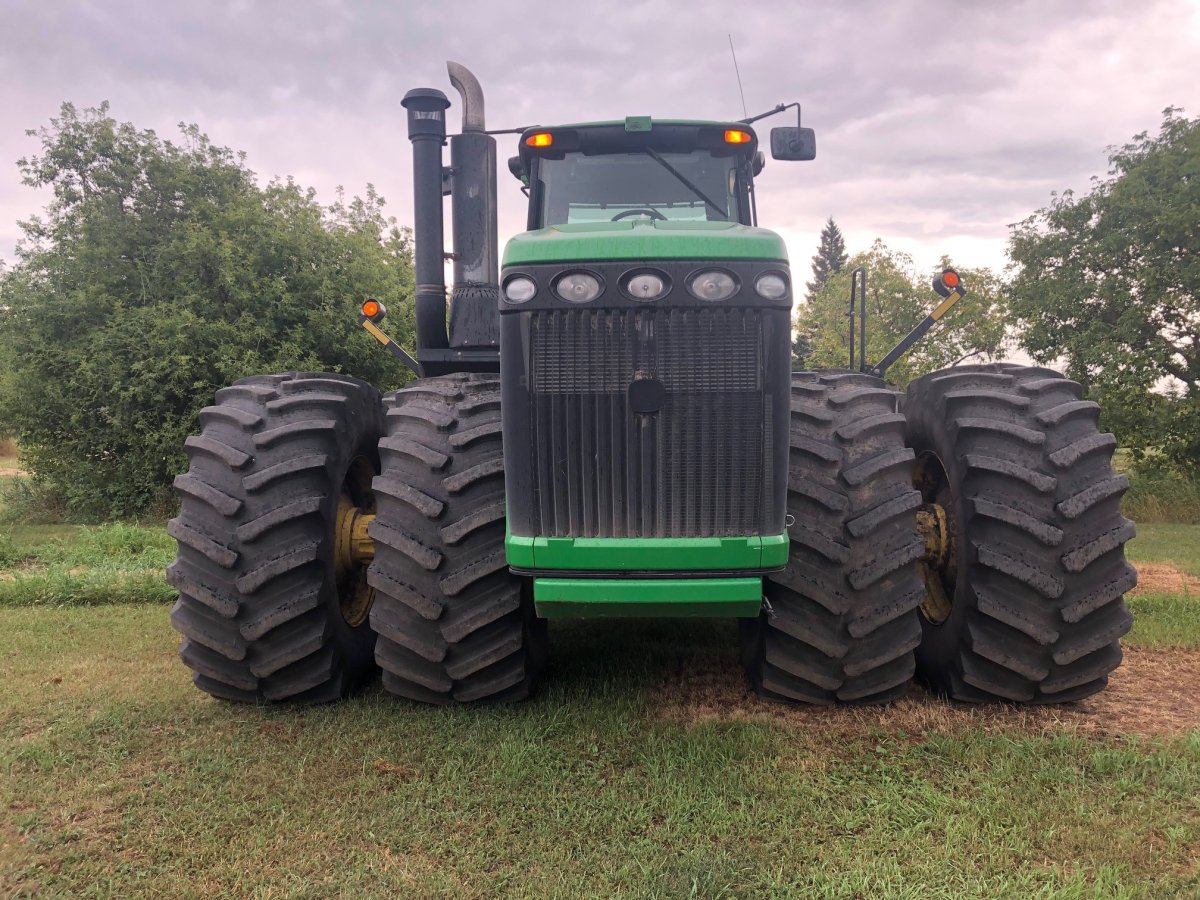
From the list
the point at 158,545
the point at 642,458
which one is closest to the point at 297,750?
the point at 642,458

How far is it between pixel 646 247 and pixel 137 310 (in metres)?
11.6

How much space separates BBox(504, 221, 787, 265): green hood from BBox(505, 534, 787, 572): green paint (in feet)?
3.43

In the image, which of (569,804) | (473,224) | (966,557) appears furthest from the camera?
(473,224)

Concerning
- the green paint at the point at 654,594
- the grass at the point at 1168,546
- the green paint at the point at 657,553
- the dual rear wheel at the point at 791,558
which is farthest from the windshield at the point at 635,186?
the grass at the point at 1168,546

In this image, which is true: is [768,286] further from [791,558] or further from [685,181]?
[685,181]

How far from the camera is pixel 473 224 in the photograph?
455 cm

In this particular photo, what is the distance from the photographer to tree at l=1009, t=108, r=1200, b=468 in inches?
586

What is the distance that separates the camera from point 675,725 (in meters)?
3.53

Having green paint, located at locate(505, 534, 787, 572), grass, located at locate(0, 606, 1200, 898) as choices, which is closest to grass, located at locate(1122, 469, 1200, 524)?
grass, located at locate(0, 606, 1200, 898)

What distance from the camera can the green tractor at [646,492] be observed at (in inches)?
119

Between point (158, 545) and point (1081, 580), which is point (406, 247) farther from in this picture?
point (1081, 580)

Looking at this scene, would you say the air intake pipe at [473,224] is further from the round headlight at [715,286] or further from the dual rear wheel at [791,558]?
the round headlight at [715,286]

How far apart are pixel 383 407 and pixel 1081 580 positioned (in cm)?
349

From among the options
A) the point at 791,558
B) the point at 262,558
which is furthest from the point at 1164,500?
the point at 262,558
